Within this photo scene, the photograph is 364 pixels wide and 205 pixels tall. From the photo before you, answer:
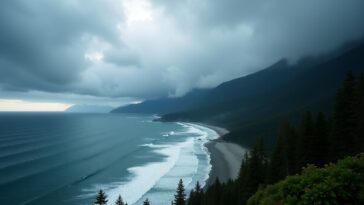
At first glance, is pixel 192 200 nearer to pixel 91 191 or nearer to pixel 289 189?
pixel 91 191

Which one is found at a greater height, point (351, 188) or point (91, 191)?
point (351, 188)

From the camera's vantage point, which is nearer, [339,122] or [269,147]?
[339,122]

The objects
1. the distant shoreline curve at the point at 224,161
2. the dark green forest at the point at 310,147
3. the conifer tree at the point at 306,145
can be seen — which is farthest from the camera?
the distant shoreline curve at the point at 224,161

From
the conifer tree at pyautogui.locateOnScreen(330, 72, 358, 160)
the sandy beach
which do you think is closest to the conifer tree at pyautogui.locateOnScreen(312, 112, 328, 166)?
the conifer tree at pyautogui.locateOnScreen(330, 72, 358, 160)

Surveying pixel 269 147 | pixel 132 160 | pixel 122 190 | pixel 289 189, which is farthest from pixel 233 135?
pixel 289 189

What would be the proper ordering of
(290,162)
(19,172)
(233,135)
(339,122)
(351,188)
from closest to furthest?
1. (351,188)
2. (339,122)
3. (290,162)
4. (19,172)
5. (233,135)

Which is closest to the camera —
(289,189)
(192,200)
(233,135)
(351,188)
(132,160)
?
(351,188)

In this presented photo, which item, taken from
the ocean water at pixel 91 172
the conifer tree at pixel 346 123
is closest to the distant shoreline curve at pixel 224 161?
the ocean water at pixel 91 172

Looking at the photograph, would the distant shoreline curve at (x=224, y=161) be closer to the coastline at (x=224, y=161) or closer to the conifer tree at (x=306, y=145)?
the coastline at (x=224, y=161)
